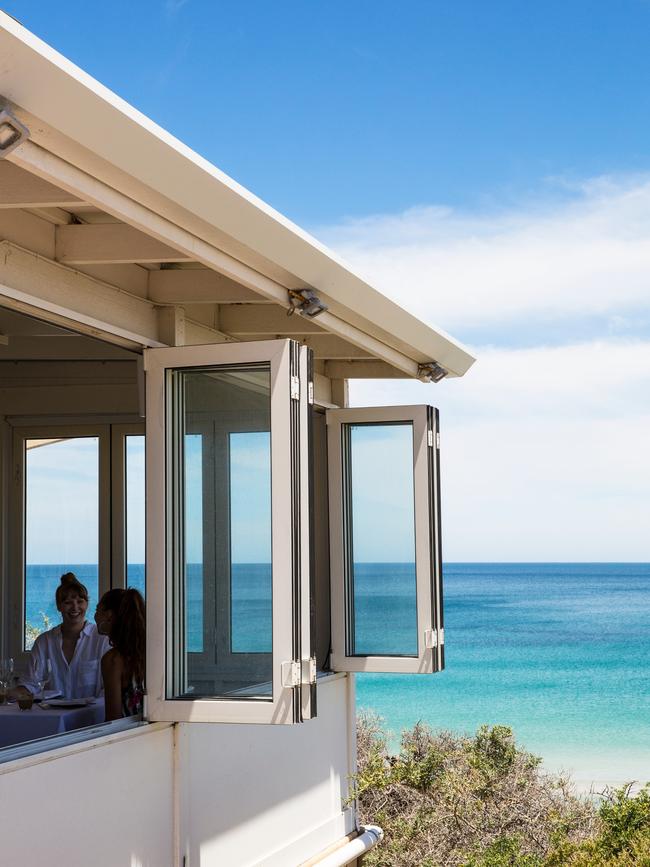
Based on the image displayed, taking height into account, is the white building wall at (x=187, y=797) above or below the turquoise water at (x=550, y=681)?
above

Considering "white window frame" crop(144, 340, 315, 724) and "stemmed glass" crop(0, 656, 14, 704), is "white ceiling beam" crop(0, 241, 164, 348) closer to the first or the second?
"white window frame" crop(144, 340, 315, 724)

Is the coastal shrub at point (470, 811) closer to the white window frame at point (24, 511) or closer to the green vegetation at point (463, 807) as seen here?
the green vegetation at point (463, 807)

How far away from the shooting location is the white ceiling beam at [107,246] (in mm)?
4090

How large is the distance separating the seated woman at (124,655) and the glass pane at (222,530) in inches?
24.8

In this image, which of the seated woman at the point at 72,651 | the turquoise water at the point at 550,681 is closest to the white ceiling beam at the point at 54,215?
the seated woman at the point at 72,651

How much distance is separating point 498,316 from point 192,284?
33714 mm

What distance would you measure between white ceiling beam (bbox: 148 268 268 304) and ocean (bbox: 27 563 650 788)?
20.0 metres

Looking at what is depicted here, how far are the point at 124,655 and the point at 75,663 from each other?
1184 mm

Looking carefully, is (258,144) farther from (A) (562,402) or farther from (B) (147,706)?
(B) (147,706)

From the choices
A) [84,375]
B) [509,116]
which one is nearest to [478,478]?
[509,116]

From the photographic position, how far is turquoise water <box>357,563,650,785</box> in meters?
26.8

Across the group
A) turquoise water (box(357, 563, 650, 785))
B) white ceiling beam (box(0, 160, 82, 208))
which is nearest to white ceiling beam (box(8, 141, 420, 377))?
white ceiling beam (box(0, 160, 82, 208))

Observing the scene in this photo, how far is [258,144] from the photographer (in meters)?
33.5

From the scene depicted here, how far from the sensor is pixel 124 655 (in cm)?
509
